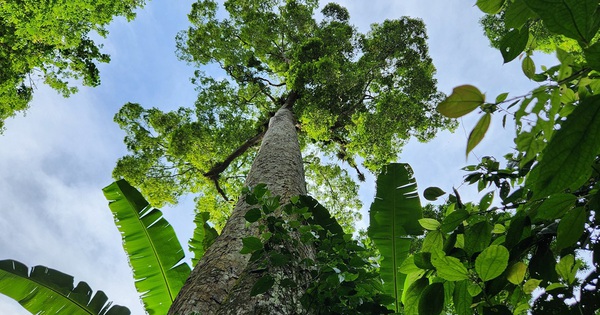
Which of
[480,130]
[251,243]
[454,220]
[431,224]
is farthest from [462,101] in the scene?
[251,243]

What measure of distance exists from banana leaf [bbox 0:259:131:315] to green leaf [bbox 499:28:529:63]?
155 inches

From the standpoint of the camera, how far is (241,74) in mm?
12109

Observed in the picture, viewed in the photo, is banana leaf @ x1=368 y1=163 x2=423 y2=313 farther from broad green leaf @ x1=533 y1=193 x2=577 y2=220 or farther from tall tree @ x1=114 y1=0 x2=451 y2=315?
tall tree @ x1=114 y1=0 x2=451 y2=315

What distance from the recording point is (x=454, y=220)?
1095mm

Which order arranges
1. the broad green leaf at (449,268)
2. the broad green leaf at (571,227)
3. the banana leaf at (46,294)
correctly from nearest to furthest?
1. the broad green leaf at (571,227)
2. the broad green leaf at (449,268)
3. the banana leaf at (46,294)

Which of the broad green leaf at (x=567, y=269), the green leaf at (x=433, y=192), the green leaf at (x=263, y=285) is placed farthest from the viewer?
the green leaf at (x=263, y=285)

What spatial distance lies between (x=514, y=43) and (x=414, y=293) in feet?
2.52

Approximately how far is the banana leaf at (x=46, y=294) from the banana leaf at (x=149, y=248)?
0.46 metres

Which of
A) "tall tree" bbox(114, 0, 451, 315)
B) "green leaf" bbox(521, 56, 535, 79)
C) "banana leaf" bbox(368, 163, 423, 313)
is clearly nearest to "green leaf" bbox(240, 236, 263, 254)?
"green leaf" bbox(521, 56, 535, 79)

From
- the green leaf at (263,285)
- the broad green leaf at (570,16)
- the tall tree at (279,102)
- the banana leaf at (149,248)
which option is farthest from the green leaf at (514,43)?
the tall tree at (279,102)

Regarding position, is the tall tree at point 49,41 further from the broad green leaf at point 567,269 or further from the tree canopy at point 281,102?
the broad green leaf at point 567,269

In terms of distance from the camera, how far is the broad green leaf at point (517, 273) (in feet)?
3.13

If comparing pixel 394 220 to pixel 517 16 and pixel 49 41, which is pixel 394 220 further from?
pixel 49 41

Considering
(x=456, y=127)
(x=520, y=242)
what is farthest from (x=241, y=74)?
(x=520, y=242)
